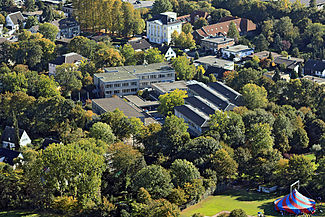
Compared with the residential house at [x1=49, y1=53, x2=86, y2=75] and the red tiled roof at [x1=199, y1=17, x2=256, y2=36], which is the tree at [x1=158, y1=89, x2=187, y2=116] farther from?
the red tiled roof at [x1=199, y1=17, x2=256, y2=36]

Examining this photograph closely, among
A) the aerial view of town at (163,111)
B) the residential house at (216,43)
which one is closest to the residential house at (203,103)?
the aerial view of town at (163,111)

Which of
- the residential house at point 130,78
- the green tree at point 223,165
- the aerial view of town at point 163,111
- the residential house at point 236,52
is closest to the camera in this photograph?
the aerial view of town at point 163,111

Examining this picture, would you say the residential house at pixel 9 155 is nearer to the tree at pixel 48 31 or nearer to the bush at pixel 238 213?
the bush at pixel 238 213

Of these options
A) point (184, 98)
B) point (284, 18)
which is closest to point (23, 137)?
point (184, 98)

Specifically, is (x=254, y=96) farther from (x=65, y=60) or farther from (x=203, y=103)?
(x=65, y=60)

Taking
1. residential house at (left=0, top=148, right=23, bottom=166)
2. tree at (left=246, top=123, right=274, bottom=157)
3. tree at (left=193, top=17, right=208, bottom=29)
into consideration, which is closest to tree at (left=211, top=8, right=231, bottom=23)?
tree at (left=193, top=17, right=208, bottom=29)

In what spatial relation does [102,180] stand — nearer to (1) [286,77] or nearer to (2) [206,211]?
(2) [206,211]
